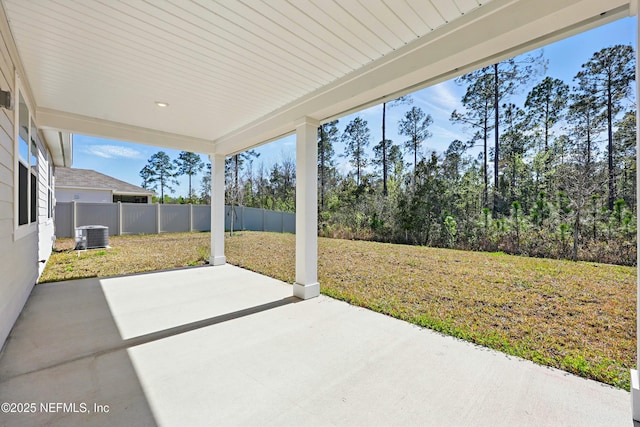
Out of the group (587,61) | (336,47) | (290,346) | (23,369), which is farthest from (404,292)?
(587,61)

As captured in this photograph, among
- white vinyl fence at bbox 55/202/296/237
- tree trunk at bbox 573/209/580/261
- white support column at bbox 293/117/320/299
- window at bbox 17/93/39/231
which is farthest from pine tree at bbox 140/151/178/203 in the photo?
tree trunk at bbox 573/209/580/261

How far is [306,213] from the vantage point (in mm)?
4164

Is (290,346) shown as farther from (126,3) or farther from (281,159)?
(281,159)

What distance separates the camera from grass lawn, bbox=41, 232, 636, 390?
274 cm

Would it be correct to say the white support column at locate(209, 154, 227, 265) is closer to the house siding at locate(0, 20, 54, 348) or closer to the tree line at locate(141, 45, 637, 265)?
the house siding at locate(0, 20, 54, 348)

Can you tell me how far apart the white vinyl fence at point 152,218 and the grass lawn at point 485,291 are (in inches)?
142

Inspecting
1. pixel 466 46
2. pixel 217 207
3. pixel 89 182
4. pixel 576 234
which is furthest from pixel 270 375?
pixel 89 182

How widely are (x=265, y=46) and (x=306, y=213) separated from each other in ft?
7.21

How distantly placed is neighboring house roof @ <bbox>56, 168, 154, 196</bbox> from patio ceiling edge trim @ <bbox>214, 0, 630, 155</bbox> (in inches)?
690

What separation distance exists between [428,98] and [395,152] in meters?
2.81

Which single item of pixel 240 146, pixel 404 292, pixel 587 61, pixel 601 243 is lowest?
pixel 404 292

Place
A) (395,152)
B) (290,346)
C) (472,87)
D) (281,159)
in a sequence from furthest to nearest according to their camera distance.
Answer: (281,159), (395,152), (472,87), (290,346)

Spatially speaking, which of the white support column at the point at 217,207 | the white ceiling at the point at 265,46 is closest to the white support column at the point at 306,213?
the white ceiling at the point at 265,46

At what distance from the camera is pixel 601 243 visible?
6.32 m
